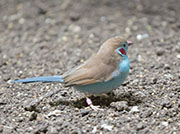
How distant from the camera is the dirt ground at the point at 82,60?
12.2ft

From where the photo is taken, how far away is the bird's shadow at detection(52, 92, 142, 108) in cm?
417

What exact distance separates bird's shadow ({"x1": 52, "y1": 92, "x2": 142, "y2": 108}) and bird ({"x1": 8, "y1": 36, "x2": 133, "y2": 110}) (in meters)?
0.16

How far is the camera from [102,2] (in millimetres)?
7926

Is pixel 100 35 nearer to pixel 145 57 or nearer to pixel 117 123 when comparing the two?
pixel 145 57

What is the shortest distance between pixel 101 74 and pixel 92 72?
11 cm

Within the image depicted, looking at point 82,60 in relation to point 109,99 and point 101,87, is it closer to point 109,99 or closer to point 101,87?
point 109,99

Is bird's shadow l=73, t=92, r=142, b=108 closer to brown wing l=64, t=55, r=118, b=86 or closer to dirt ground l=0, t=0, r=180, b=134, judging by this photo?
dirt ground l=0, t=0, r=180, b=134

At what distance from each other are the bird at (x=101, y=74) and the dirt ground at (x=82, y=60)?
0.78ft

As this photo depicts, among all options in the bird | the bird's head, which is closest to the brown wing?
the bird

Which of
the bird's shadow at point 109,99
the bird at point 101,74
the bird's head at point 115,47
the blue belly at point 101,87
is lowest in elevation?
the bird's shadow at point 109,99

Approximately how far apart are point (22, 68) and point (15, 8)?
2908mm


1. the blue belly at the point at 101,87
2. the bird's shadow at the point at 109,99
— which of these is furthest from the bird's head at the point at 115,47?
the bird's shadow at the point at 109,99

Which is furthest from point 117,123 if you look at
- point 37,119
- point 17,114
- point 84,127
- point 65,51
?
point 65,51

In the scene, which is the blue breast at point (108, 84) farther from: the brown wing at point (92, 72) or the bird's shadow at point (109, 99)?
the bird's shadow at point (109, 99)
